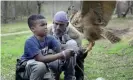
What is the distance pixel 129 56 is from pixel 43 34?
4.53 metres

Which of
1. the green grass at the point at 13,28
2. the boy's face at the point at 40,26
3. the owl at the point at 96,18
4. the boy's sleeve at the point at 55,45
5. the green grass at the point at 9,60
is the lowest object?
the green grass at the point at 13,28

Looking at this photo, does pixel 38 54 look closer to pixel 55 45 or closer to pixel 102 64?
pixel 55 45

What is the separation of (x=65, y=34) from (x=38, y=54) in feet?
2.87

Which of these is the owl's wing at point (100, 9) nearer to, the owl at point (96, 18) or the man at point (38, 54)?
the owl at point (96, 18)

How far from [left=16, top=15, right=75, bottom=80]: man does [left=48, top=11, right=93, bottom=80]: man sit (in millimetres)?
345

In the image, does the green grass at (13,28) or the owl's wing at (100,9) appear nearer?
the owl's wing at (100,9)

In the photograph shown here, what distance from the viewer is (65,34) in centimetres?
470

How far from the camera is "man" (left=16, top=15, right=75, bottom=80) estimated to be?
389cm

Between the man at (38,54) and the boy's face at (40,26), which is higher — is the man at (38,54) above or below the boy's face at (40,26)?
below

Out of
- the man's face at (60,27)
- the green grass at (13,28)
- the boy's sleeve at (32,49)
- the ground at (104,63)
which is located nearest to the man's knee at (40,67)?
the boy's sleeve at (32,49)

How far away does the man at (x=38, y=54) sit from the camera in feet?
12.8

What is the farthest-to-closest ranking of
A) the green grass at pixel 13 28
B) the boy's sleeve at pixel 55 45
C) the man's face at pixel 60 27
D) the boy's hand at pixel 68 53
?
the green grass at pixel 13 28 < the man's face at pixel 60 27 < the boy's sleeve at pixel 55 45 < the boy's hand at pixel 68 53

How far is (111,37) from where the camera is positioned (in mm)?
2676

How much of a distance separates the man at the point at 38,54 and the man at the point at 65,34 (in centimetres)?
34
